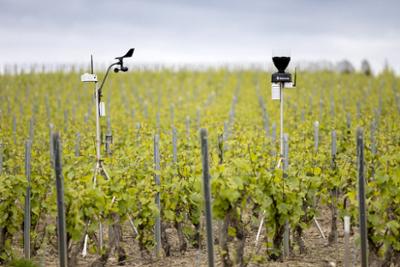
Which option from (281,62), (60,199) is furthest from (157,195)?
(281,62)

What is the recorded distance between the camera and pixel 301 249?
24.5ft

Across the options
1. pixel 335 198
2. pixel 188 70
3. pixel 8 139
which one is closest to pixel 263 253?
pixel 335 198

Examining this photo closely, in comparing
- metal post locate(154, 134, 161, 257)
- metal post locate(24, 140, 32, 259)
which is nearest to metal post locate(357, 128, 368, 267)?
metal post locate(154, 134, 161, 257)

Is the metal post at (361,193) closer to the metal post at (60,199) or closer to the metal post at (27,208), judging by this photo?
the metal post at (60,199)

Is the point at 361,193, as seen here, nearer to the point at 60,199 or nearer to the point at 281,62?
the point at 281,62

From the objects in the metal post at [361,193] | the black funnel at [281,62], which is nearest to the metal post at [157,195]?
the black funnel at [281,62]

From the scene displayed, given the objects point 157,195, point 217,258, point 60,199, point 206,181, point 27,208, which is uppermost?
point 206,181

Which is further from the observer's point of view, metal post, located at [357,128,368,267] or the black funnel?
the black funnel

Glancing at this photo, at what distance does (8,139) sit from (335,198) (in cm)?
559

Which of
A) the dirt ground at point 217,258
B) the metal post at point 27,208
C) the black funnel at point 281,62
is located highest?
the black funnel at point 281,62

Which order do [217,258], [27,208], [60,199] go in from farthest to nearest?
[217,258]
[27,208]
[60,199]

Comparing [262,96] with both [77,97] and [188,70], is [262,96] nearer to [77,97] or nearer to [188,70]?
[77,97]

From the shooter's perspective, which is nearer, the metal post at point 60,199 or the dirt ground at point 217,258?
the metal post at point 60,199

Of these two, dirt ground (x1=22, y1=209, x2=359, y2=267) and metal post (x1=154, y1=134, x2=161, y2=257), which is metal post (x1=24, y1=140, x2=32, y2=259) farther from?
metal post (x1=154, y1=134, x2=161, y2=257)
